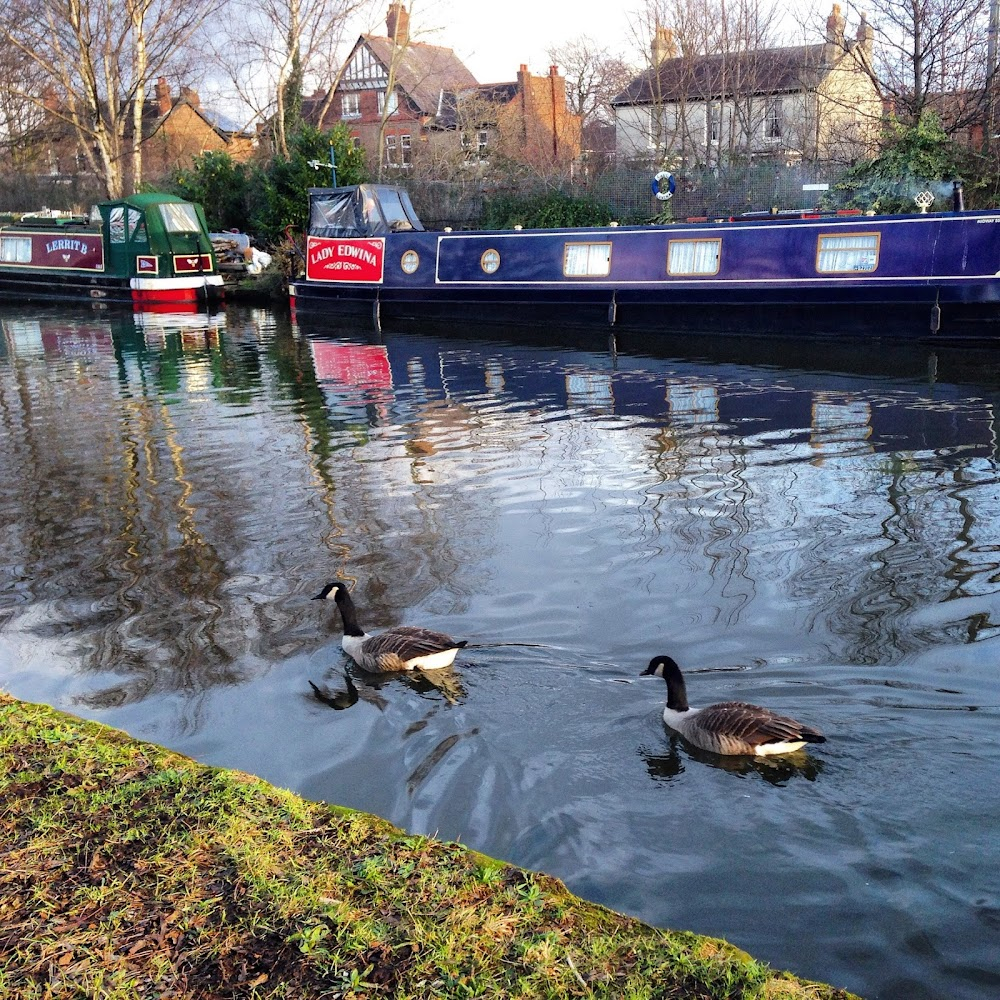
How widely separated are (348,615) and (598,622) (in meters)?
1.56

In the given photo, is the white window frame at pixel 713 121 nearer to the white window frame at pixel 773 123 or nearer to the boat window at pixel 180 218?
the white window frame at pixel 773 123

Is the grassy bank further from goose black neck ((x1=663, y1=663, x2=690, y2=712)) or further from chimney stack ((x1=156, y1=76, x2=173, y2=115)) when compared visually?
chimney stack ((x1=156, y1=76, x2=173, y2=115))

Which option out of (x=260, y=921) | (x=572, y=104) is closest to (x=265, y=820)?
(x=260, y=921)

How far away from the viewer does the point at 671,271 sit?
19672mm

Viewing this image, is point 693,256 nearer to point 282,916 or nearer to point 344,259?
point 344,259

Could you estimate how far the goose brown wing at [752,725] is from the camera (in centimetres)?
474

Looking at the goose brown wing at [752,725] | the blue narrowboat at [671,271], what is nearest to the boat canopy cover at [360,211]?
the blue narrowboat at [671,271]

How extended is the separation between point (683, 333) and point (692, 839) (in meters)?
16.3

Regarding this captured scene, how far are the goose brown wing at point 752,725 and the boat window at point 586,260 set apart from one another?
644 inches

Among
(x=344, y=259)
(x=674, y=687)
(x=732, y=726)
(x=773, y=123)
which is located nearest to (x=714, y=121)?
(x=773, y=123)

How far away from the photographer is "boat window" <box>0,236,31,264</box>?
31.9m

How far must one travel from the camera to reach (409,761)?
16.4ft

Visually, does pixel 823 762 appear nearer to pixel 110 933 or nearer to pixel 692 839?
pixel 692 839

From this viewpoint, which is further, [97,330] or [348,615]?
[97,330]
